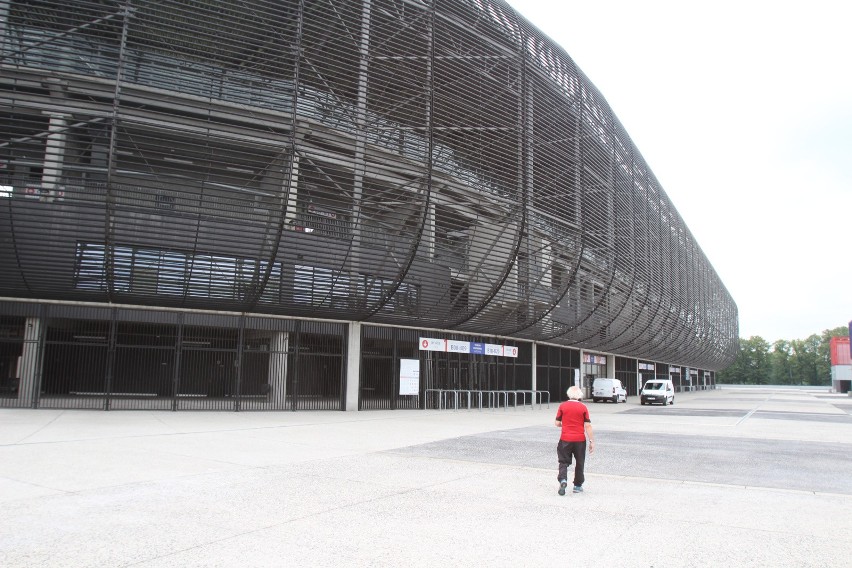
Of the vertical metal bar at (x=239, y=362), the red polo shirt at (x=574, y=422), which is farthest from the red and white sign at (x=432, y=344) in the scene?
the red polo shirt at (x=574, y=422)

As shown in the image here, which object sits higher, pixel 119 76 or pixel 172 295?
pixel 119 76

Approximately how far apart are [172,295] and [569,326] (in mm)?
19691

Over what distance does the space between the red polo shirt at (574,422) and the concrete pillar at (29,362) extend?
17134mm

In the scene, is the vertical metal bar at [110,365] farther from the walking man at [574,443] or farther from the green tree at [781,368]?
the green tree at [781,368]

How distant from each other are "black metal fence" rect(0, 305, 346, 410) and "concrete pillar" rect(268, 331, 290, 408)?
34 mm

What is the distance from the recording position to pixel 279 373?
21203 mm

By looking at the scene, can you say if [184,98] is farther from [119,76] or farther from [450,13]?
[450,13]

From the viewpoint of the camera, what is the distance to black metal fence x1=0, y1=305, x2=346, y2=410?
62.2 ft

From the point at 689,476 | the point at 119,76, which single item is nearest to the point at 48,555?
the point at 689,476

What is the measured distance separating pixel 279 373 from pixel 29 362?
24.2ft

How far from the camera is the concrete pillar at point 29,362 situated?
18.7 metres

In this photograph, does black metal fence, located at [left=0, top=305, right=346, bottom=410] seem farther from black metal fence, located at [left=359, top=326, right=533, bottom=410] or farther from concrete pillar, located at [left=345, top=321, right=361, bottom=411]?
black metal fence, located at [left=359, top=326, right=533, bottom=410]

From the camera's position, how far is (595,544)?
552 centimetres

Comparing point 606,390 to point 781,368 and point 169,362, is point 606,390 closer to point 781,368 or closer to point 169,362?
point 169,362
